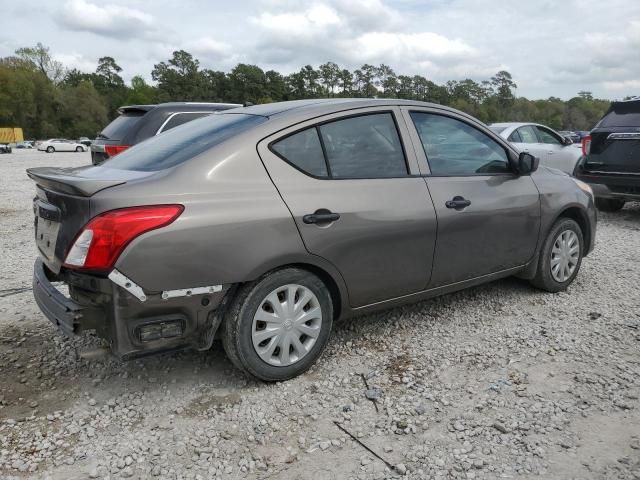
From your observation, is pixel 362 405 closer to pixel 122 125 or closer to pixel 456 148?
pixel 456 148

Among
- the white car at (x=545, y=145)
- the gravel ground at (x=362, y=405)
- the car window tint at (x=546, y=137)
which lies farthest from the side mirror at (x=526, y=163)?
the car window tint at (x=546, y=137)

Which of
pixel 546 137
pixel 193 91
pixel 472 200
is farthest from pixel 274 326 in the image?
pixel 193 91

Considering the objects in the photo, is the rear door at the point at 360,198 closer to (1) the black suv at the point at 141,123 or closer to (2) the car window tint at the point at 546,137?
(1) the black suv at the point at 141,123

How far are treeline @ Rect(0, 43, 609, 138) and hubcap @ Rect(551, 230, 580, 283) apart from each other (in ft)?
237

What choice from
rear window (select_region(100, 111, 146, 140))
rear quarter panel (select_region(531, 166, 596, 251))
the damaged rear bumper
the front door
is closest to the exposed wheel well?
rear quarter panel (select_region(531, 166, 596, 251))

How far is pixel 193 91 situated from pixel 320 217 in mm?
95870

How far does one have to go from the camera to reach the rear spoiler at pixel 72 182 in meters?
2.58

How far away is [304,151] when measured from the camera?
3117 mm

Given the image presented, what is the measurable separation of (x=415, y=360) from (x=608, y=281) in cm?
270

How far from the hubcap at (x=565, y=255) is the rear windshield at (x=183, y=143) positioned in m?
2.92

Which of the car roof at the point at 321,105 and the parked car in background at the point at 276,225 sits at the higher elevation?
the car roof at the point at 321,105

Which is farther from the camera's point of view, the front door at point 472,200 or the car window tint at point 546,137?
the car window tint at point 546,137

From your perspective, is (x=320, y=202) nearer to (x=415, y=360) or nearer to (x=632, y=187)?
(x=415, y=360)

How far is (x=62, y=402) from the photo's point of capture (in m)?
2.93
